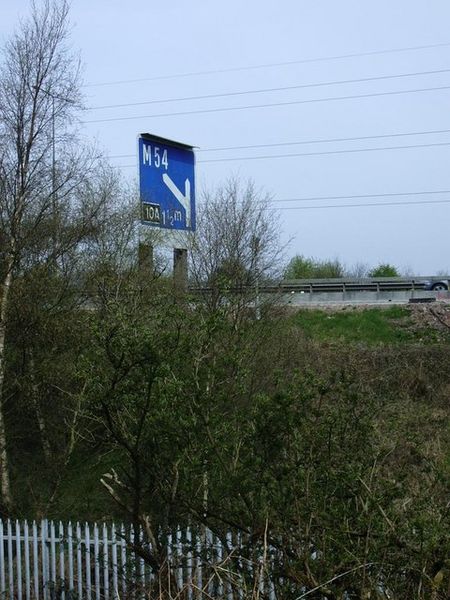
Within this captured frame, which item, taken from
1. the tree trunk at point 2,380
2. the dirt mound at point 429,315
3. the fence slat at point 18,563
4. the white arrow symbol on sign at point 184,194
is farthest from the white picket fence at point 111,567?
the dirt mound at point 429,315

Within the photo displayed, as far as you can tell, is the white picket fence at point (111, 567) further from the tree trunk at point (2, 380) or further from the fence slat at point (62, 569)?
the tree trunk at point (2, 380)

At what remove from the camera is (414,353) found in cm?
1773

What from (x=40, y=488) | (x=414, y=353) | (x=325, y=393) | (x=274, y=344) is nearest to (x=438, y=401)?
(x=414, y=353)

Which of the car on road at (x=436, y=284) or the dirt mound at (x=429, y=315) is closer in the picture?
the dirt mound at (x=429, y=315)

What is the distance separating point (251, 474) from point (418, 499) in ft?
3.43

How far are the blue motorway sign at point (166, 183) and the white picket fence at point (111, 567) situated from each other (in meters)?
6.35

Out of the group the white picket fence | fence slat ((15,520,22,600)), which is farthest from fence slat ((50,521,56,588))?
fence slat ((15,520,22,600))

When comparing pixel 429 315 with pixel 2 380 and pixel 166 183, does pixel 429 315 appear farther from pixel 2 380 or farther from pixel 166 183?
pixel 2 380

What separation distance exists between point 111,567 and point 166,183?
8.86m

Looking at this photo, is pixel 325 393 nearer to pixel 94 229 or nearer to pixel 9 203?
pixel 9 203

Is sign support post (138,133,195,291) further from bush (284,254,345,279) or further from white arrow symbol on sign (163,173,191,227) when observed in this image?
bush (284,254,345,279)

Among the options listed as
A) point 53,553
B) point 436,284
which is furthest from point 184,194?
point 436,284

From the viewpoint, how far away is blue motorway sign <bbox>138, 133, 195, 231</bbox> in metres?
15.4

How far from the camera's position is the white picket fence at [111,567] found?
553 cm
